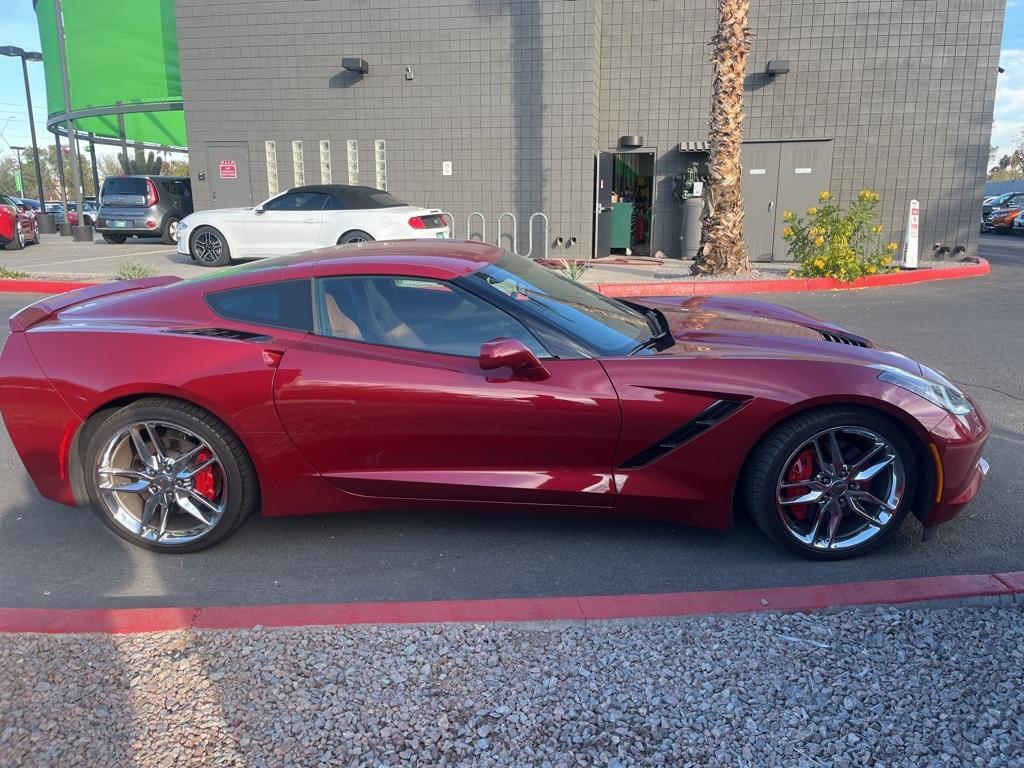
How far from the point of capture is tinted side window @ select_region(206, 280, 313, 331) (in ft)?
11.5

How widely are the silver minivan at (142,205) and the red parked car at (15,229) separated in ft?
6.09

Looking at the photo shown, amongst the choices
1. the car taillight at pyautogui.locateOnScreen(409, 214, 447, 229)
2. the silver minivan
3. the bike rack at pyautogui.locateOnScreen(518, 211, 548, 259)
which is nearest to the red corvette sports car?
the car taillight at pyautogui.locateOnScreen(409, 214, 447, 229)

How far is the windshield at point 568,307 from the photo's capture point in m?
3.47

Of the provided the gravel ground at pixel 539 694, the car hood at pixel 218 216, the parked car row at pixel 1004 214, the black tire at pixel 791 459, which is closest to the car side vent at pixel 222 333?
the gravel ground at pixel 539 694

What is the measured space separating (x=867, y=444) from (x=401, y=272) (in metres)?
2.19

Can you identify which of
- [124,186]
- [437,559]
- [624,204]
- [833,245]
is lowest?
[437,559]

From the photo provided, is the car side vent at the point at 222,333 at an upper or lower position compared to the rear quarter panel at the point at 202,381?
upper

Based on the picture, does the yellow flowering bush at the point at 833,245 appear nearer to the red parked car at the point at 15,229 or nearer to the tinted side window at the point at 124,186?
the tinted side window at the point at 124,186

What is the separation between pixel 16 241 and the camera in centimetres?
1905

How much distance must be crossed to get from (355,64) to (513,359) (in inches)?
577

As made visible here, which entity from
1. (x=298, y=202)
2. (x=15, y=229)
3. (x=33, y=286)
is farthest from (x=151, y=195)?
(x=298, y=202)

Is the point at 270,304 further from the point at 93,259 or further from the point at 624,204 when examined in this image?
the point at 93,259

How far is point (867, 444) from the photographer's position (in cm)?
326

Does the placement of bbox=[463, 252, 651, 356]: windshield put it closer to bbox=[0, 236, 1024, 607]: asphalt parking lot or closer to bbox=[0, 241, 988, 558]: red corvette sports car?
bbox=[0, 241, 988, 558]: red corvette sports car
